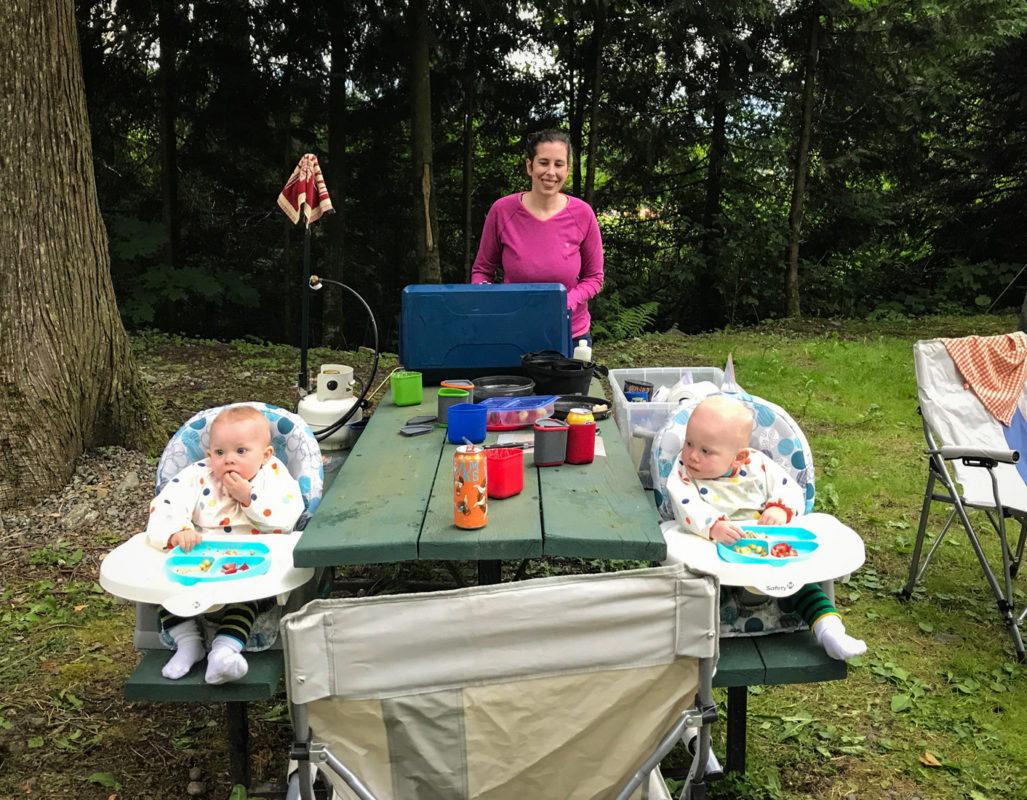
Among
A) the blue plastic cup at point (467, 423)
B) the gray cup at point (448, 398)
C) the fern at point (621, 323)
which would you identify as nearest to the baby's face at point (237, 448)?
the blue plastic cup at point (467, 423)

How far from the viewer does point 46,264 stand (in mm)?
4180

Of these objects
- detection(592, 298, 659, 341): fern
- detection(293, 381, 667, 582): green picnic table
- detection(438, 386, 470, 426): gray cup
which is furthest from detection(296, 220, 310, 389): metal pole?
detection(592, 298, 659, 341): fern

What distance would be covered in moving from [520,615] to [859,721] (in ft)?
6.86

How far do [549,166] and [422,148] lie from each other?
536 cm

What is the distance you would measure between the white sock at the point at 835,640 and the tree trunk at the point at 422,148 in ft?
22.9

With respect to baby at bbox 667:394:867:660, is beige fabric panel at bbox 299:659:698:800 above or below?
below

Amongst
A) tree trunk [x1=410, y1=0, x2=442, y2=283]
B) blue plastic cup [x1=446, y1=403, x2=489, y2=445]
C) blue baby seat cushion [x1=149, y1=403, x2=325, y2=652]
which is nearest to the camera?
blue baby seat cushion [x1=149, y1=403, x2=325, y2=652]

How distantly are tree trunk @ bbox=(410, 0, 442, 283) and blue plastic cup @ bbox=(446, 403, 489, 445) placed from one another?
6.14 m

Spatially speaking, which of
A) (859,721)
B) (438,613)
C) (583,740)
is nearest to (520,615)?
(438,613)

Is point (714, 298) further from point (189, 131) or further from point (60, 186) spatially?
point (60, 186)

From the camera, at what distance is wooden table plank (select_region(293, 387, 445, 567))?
1.98 m

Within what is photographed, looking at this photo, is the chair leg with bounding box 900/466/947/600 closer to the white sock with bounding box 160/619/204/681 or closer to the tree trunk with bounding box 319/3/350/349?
the white sock with bounding box 160/619/204/681

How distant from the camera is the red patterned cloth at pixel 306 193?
3.51m

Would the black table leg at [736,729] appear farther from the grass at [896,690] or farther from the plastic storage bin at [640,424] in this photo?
the plastic storage bin at [640,424]
